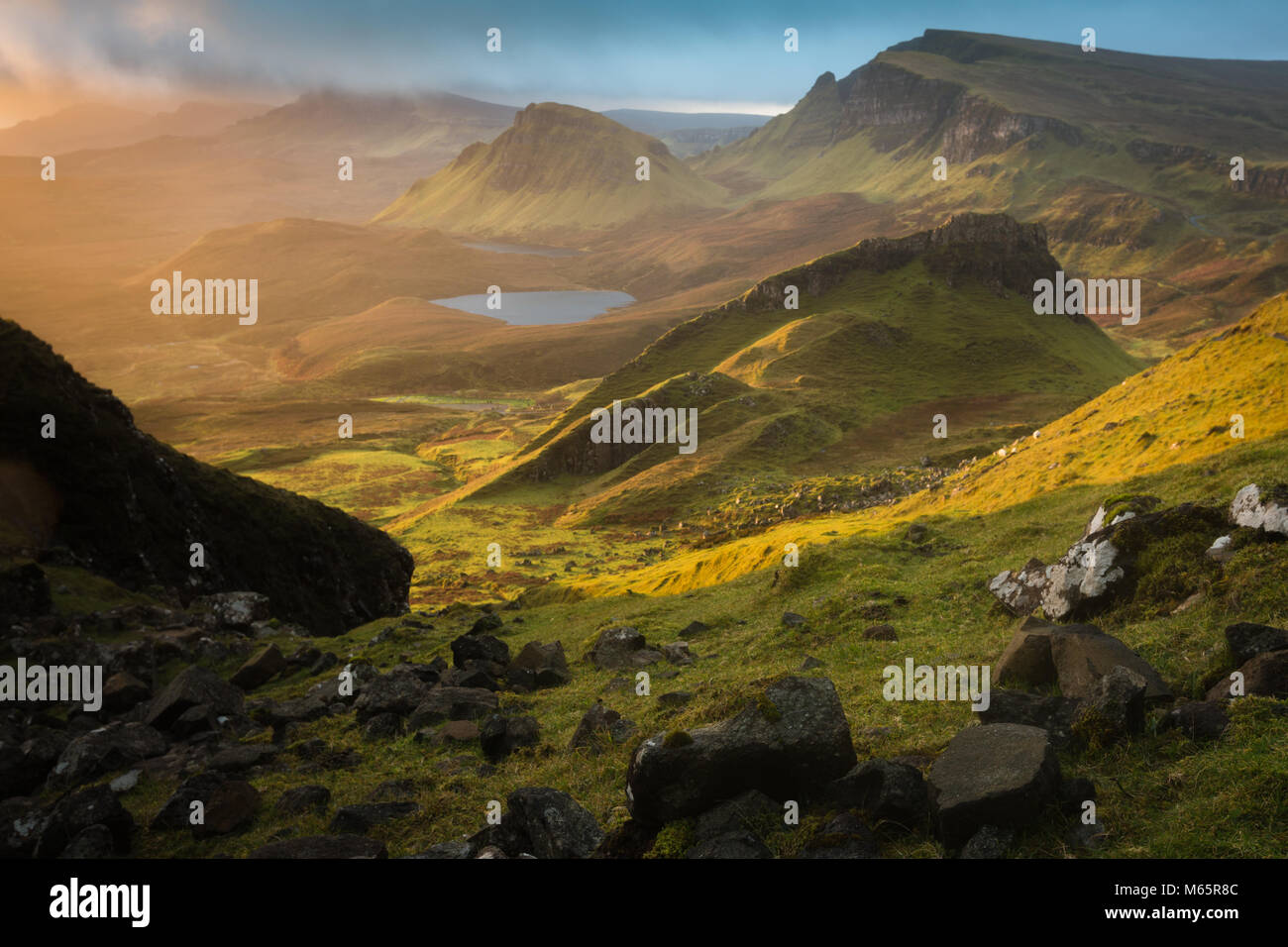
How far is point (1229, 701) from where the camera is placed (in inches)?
498

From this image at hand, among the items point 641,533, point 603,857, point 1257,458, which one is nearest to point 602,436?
point 641,533

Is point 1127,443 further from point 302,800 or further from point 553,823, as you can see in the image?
point 302,800

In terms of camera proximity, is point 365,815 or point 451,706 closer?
point 365,815

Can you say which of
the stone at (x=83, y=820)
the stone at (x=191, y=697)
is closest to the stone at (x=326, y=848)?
the stone at (x=83, y=820)

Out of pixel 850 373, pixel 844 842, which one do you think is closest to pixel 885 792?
pixel 844 842

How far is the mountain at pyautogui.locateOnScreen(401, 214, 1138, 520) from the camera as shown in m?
107

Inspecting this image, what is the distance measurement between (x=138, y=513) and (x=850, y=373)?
121465 mm

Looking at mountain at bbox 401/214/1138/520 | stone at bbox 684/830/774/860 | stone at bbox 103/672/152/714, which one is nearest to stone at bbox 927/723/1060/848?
stone at bbox 684/830/774/860

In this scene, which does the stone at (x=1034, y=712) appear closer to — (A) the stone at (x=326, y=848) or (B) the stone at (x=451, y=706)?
(A) the stone at (x=326, y=848)

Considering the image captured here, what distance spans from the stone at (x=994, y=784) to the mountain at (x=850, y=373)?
80025 millimetres

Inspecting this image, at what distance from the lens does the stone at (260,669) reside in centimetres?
2773

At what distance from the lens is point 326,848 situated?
14.3m
